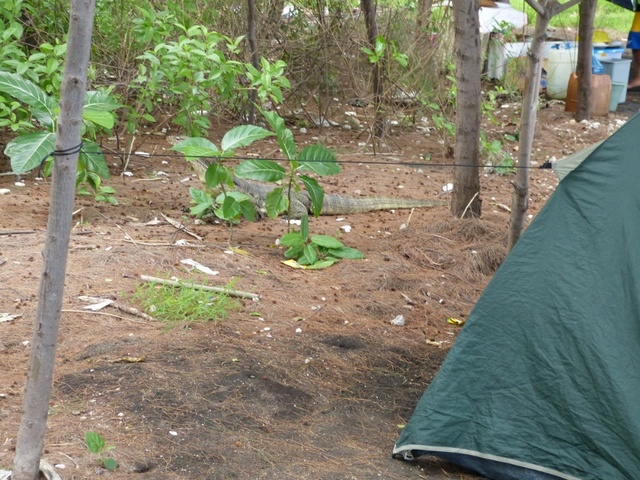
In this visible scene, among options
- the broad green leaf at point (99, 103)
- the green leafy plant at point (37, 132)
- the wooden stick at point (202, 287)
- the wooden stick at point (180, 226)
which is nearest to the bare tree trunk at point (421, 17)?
the wooden stick at point (180, 226)

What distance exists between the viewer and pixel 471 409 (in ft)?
10.3

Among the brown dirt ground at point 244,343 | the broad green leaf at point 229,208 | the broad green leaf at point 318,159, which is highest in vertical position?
the broad green leaf at point 318,159

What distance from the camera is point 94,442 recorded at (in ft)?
9.19

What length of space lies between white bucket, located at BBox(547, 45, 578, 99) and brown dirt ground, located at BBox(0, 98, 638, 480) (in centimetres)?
635

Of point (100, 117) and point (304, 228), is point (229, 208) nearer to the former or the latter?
point (304, 228)

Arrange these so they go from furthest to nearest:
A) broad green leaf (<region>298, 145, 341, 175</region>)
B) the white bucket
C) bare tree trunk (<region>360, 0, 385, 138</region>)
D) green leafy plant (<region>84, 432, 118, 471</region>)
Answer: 1. the white bucket
2. bare tree trunk (<region>360, 0, 385, 138</region>)
3. broad green leaf (<region>298, 145, 341, 175</region>)
4. green leafy plant (<region>84, 432, 118, 471</region>)

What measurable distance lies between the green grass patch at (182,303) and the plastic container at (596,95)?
8372 millimetres

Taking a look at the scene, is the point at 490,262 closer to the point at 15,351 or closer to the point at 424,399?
the point at 424,399

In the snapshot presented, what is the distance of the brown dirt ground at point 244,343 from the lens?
9.87ft

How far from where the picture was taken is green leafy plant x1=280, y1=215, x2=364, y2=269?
5.33 m

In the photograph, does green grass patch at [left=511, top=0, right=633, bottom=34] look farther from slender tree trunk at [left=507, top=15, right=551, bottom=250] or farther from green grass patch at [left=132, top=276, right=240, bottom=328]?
green grass patch at [left=132, top=276, right=240, bottom=328]

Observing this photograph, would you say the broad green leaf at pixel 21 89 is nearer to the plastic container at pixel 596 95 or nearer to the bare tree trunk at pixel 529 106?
the bare tree trunk at pixel 529 106

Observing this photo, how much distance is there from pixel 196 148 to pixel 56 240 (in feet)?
7.67

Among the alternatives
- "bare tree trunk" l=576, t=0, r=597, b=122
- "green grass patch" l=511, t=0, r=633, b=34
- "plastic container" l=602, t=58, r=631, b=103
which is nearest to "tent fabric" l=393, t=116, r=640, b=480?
"bare tree trunk" l=576, t=0, r=597, b=122
